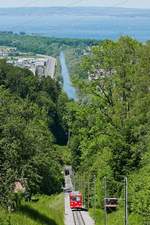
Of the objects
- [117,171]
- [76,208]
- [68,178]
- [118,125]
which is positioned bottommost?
[68,178]

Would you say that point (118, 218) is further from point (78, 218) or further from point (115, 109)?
point (115, 109)

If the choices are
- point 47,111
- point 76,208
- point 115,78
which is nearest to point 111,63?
point 115,78

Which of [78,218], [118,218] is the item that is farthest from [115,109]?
[118,218]

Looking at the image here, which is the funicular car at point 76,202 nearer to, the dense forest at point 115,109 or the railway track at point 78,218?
the dense forest at point 115,109

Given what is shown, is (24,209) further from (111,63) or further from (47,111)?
(47,111)

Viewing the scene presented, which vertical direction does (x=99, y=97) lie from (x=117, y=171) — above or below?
above

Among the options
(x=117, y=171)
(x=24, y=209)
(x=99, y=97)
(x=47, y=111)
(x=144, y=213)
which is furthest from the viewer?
(x=47, y=111)

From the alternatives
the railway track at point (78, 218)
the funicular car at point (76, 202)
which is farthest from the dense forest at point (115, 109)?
the funicular car at point (76, 202)

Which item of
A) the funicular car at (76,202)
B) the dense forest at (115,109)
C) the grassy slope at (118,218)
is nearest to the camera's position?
the grassy slope at (118,218)
